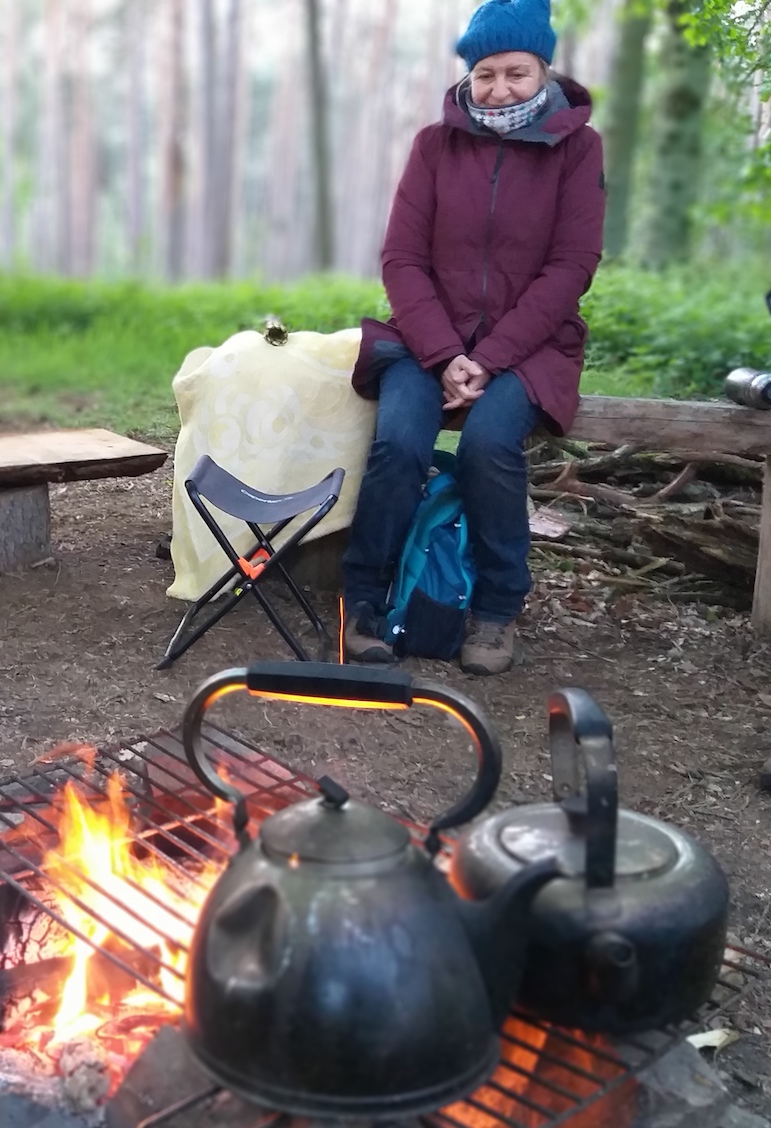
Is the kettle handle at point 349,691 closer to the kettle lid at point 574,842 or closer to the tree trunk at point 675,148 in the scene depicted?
the kettle lid at point 574,842

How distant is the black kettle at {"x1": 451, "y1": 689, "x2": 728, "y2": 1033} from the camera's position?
5.17ft

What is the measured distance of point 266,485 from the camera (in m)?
4.08

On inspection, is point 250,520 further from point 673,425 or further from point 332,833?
point 332,833

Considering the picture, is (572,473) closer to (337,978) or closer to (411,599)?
(411,599)

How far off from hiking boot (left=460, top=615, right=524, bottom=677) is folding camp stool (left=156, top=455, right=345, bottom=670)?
0.48 m

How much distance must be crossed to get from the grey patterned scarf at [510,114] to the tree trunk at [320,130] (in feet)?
49.2

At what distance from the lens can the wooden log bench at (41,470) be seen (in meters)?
4.23

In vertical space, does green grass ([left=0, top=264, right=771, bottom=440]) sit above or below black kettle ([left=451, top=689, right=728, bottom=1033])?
below

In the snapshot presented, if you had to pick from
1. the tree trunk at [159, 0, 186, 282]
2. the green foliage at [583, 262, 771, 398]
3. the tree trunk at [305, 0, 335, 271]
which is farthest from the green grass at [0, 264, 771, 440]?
the tree trunk at [159, 0, 186, 282]

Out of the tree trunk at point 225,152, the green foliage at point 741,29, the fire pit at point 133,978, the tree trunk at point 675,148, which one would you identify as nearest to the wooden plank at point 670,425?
the green foliage at point 741,29

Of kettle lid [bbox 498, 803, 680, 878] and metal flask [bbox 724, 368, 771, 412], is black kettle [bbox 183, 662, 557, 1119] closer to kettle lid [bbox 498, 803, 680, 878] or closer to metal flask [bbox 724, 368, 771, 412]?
kettle lid [bbox 498, 803, 680, 878]

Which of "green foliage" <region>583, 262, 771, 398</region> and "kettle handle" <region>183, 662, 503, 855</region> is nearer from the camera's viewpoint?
"kettle handle" <region>183, 662, 503, 855</region>

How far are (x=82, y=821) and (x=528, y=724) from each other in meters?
1.59

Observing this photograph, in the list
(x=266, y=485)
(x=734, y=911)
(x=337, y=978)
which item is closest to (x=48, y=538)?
(x=266, y=485)
